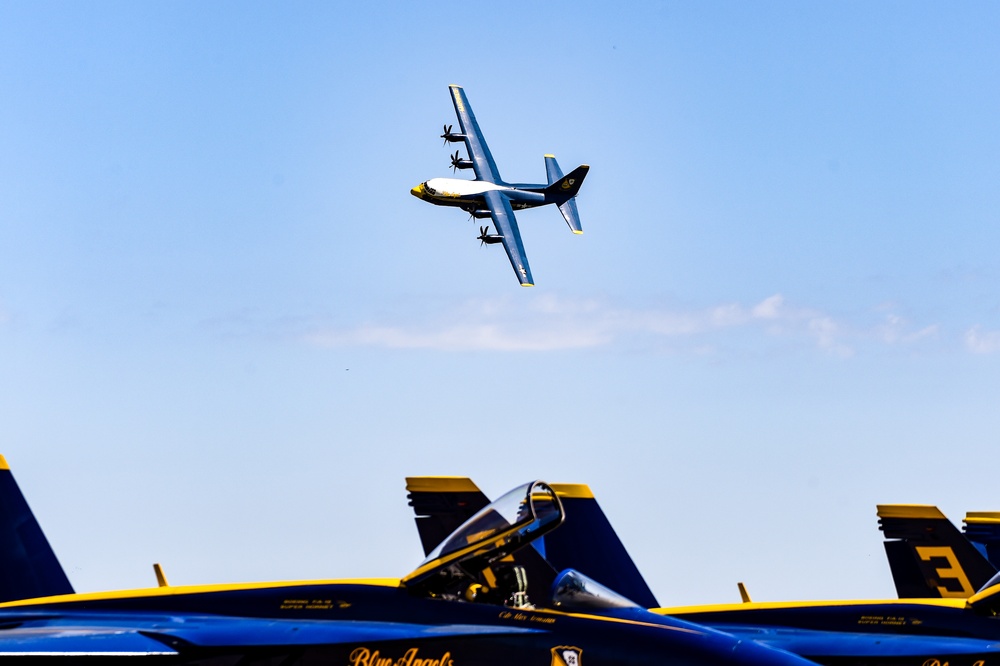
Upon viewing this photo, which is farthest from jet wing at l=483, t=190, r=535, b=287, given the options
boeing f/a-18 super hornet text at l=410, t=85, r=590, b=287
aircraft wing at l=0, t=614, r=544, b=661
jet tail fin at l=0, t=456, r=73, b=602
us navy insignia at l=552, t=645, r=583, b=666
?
us navy insignia at l=552, t=645, r=583, b=666

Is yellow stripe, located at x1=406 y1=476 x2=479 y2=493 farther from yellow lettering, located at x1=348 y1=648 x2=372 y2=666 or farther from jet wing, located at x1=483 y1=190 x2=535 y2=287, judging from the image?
jet wing, located at x1=483 y1=190 x2=535 y2=287

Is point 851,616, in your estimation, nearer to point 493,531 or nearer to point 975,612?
point 975,612

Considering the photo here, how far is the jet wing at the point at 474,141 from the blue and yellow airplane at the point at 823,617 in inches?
1560

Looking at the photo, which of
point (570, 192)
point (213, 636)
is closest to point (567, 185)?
point (570, 192)

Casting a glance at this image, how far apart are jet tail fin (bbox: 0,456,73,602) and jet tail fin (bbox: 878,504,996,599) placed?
14.2 metres

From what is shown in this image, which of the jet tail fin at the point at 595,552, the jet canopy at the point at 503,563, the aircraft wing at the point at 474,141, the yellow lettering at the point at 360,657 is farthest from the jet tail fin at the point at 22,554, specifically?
the aircraft wing at the point at 474,141

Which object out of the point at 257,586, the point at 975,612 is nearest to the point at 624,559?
the point at 975,612

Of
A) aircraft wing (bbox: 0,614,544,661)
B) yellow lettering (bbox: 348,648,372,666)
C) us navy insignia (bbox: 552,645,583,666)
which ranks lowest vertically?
us navy insignia (bbox: 552,645,583,666)

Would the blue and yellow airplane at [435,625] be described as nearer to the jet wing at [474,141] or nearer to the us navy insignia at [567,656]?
the us navy insignia at [567,656]

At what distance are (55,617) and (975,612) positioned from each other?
37.5 ft

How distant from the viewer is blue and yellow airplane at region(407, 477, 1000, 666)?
17.0m

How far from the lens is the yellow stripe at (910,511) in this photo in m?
22.5

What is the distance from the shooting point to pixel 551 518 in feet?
38.9

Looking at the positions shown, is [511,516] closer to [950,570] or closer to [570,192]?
[950,570]
